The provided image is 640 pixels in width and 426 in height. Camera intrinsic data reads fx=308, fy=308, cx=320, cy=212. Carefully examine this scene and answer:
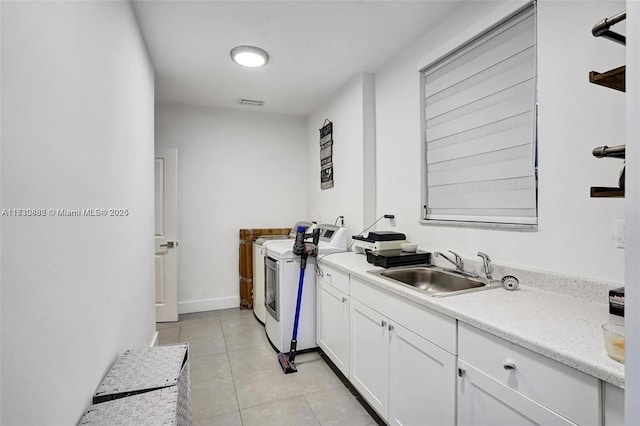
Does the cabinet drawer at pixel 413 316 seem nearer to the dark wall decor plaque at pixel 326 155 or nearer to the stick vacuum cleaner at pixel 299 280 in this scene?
the stick vacuum cleaner at pixel 299 280

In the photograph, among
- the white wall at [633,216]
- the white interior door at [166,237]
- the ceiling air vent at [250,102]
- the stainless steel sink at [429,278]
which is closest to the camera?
the white wall at [633,216]

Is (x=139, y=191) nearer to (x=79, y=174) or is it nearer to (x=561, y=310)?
(x=79, y=174)

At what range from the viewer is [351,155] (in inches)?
124

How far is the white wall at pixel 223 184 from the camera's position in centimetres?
390

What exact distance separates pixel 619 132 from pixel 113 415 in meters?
2.27

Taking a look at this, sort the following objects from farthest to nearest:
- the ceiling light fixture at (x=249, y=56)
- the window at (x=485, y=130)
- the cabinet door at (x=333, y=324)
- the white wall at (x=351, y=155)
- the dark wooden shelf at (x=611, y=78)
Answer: the white wall at (x=351, y=155), the ceiling light fixture at (x=249, y=56), the cabinet door at (x=333, y=324), the window at (x=485, y=130), the dark wooden shelf at (x=611, y=78)

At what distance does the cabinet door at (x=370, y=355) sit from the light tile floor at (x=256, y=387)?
0.19 metres

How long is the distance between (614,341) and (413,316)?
0.76 m

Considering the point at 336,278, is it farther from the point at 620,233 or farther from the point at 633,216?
the point at 633,216

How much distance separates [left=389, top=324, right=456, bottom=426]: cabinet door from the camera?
133 cm

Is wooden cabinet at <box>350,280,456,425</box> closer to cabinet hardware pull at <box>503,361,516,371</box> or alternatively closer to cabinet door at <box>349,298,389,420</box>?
cabinet door at <box>349,298,389,420</box>

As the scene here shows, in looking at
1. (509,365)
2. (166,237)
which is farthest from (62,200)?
(166,237)

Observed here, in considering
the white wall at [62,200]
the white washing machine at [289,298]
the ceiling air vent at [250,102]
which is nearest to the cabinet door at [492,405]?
the white wall at [62,200]

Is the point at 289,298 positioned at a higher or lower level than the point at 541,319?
lower
